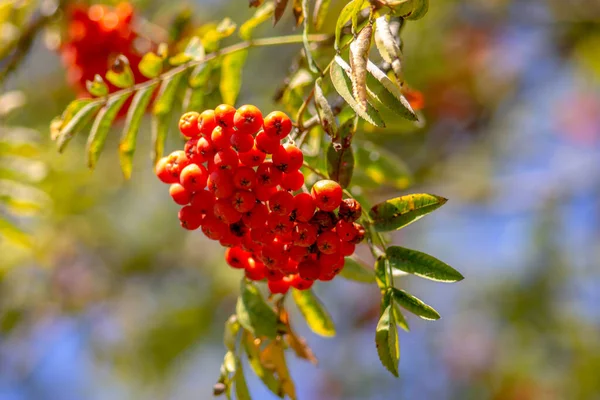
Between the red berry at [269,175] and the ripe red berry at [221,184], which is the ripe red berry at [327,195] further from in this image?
the ripe red berry at [221,184]

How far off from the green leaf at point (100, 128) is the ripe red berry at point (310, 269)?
78cm

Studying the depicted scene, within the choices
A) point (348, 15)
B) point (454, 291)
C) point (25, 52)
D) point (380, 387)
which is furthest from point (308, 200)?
point (454, 291)

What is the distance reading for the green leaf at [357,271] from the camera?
1991 mm

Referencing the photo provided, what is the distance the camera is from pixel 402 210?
5.30ft

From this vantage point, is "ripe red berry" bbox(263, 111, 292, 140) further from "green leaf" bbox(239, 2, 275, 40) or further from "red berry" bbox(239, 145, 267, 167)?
"green leaf" bbox(239, 2, 275, 40)

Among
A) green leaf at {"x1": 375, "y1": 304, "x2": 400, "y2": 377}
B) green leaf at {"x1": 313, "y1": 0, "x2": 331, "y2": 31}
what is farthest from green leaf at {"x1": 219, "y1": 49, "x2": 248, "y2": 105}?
green leaf at {"x1": 375, "y1": 304, "x2": 400, "y2": 377}

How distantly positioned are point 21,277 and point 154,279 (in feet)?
4.55

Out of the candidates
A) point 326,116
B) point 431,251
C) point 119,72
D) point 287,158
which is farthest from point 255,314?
point 431,251

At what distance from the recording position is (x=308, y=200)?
150 cm

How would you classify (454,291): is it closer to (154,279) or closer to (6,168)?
(154,279)

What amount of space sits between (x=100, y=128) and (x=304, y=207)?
87 centimetres

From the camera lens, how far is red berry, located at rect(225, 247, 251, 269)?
174 cm

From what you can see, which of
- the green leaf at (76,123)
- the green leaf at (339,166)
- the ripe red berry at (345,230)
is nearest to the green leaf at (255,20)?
the green leaf at (76,123)

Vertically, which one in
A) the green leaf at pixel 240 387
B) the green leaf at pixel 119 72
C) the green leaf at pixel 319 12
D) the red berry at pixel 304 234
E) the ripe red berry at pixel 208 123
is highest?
the green leaf at pixel 119 72
